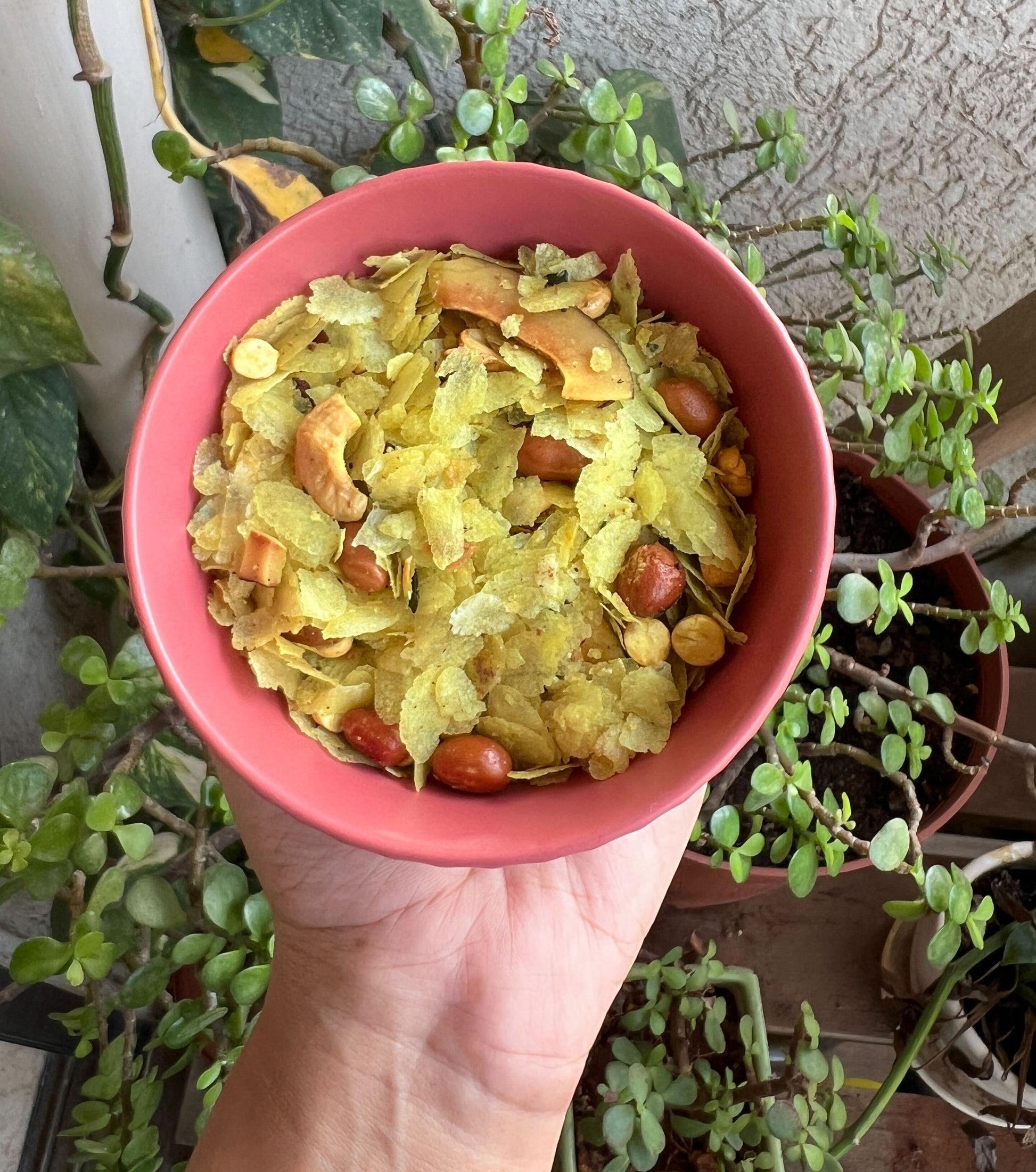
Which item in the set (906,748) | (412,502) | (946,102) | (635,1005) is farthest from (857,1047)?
(946,102)

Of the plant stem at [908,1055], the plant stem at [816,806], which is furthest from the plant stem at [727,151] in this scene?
the plant stem at [908,1055]

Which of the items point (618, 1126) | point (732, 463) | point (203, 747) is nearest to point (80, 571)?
point (203, 747)

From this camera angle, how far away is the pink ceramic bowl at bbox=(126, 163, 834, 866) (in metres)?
0.45

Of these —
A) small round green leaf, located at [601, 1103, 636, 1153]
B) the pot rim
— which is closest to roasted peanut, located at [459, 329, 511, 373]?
the pot rim

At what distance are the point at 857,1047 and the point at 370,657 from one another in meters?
0.83

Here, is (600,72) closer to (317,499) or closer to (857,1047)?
(317,499)

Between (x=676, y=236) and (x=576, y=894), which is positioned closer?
(x=676, y=236)

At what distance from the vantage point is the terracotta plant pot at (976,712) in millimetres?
835

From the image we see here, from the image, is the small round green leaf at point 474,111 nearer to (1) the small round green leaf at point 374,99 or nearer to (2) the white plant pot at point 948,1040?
(1) the small round green leaf at point 374,99

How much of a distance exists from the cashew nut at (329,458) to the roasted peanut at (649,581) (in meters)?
0.15

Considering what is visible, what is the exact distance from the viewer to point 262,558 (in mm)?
490

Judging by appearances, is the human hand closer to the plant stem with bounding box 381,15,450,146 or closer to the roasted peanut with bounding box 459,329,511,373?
the roasted peanut with bounding box 459,329,511,373

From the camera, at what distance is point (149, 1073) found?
75cm

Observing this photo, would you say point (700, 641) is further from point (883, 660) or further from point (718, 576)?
point (883, 660)
